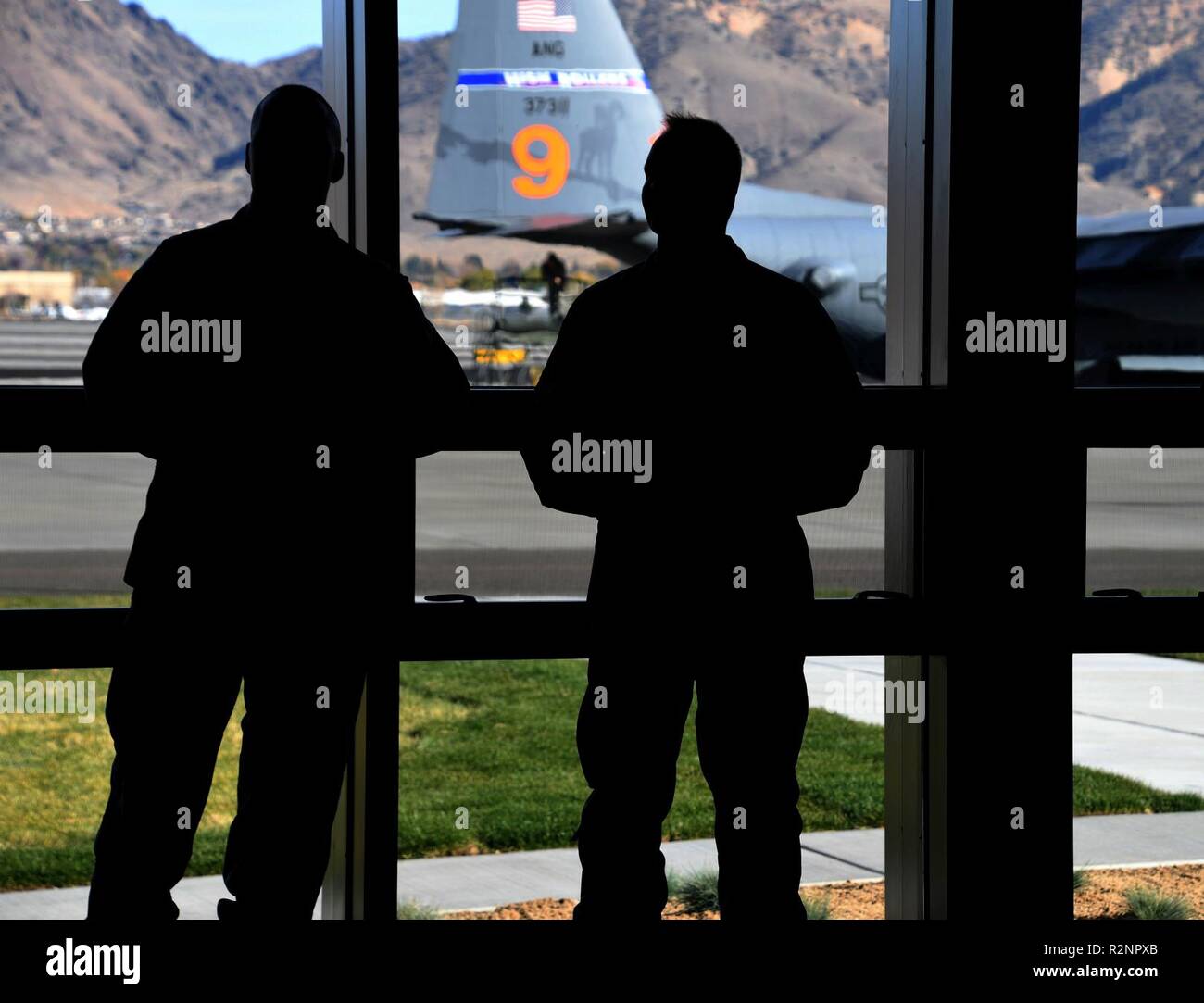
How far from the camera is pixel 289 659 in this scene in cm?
227

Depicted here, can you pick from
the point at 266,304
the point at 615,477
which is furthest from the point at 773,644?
the point at 266,304

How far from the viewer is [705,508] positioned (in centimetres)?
236

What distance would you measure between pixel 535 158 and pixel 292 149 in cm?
1825

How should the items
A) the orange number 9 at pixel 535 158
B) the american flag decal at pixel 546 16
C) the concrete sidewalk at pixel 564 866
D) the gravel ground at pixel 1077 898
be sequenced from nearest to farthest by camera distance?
1. the gravel ground at pixel 1077 898
2. the concrete sidewalk at pixel 564 866
3. the orange number 9 at pixel 535 158
4. the american flag decal at pixel 546 16

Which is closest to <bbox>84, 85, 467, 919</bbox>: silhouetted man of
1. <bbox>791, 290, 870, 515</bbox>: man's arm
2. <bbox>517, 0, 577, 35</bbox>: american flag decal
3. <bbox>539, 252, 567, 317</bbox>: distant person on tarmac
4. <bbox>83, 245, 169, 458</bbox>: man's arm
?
<bbox>83, 245, 169, 458</bbox>: man's arm

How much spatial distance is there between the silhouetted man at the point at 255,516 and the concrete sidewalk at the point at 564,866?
1.27 m

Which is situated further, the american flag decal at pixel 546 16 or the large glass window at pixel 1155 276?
the american flag decal at pixel 546 16

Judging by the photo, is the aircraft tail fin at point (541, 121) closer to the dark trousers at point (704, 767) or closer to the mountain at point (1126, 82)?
the mountain at point (1126, 82)

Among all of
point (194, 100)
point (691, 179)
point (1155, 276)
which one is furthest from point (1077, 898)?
point (1155, 276)

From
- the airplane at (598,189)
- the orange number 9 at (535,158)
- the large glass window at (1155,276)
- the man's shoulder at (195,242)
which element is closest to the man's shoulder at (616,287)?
the man's shoulder at (195,242)

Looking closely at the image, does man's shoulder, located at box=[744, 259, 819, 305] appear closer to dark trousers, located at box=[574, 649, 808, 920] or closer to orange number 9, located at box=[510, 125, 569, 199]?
dark trousers, located at box=[574, 649, 808, 920]

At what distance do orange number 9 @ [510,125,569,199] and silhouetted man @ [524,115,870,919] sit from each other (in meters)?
17.2

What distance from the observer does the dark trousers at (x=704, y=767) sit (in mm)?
2363
